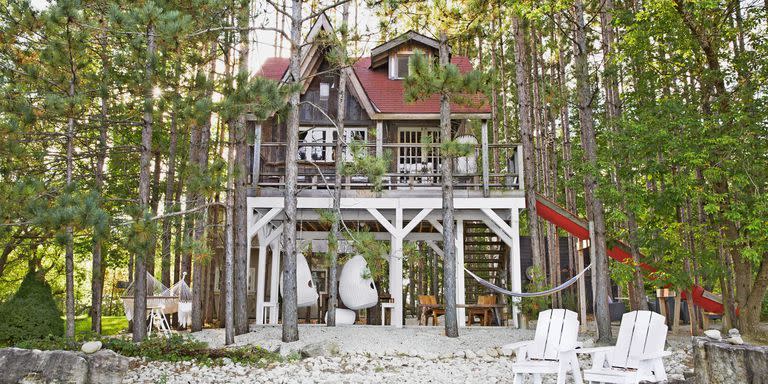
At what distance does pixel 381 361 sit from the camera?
8.52 meters

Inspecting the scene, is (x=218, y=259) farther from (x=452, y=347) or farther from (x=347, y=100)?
(x=452, y=347)

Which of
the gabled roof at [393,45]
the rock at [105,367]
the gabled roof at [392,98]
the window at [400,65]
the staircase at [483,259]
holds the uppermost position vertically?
the gabled roof at [393,45]

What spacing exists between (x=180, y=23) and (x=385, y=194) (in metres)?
5.67

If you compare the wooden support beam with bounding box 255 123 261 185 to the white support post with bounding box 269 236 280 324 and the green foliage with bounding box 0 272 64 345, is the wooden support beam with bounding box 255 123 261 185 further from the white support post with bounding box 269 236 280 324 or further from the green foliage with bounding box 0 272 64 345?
the green foliage with bounding box 0 272 64 345

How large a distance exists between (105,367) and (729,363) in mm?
6253

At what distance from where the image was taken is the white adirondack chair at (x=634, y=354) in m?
5.85

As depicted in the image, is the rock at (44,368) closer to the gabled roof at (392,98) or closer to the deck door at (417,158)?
the deck door at (417,158)

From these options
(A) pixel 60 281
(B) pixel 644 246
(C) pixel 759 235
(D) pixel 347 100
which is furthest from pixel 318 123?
(A) pixel 60 281

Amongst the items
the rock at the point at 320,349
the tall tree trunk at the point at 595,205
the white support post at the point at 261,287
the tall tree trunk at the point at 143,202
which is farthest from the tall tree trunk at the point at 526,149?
the tall tree trunk at the point at 143,202

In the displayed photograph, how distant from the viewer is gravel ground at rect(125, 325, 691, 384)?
7320 millimetres

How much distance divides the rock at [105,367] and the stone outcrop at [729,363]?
5956 millimetres

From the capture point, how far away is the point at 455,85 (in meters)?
9.95

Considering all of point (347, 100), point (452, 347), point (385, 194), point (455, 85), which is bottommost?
point (452, 347)

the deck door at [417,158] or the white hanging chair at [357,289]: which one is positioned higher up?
the deck door at [417,158]
